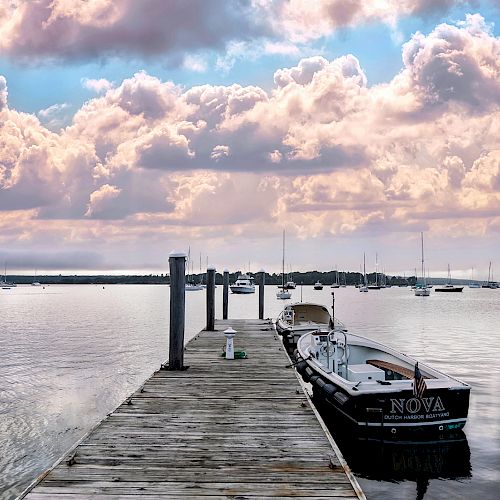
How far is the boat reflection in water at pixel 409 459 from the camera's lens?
36.3 ft

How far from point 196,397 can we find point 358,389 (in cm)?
329

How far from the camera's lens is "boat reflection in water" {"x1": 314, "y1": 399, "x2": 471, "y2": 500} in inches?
435

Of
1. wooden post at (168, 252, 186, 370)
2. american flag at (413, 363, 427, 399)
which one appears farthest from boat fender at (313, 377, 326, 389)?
wooden post at (168, 252, 186, 370)

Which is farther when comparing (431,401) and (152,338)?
(152,338)

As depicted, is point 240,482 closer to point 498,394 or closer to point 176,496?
point 176,496

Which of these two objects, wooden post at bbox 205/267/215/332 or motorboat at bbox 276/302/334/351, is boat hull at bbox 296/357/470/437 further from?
motorboat at bbox 276/302/334/351

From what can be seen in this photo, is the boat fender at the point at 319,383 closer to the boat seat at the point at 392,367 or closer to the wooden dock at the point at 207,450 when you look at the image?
the wooden dock at the point at 207,450

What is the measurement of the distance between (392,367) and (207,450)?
8651 millimetres

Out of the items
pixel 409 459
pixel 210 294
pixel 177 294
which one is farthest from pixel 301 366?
pixel 210 294

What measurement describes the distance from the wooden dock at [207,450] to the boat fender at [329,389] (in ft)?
2.12

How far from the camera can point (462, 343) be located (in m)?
36.2

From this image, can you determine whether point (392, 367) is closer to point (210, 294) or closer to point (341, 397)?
point (341, 397)

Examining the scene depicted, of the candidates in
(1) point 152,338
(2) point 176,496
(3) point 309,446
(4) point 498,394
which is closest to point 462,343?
(4) point 498,394

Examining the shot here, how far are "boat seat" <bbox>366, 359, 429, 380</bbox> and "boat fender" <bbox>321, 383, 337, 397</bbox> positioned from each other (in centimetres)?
222
